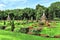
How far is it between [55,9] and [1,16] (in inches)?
1256

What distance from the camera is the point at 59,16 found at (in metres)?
112

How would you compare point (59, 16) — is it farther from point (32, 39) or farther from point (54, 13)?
point (32, 39)

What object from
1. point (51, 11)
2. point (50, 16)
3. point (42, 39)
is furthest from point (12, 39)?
point (51, 11)

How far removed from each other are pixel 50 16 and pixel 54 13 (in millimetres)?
5140

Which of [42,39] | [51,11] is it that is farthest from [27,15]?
[42,39]

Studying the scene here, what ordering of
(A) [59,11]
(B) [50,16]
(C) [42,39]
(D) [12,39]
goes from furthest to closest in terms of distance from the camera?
1. (A) [59,11]
2. (B) [50,16]
3. (C) [42,39]
4. (D) [12,39]

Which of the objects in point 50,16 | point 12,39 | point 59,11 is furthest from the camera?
point 59,11

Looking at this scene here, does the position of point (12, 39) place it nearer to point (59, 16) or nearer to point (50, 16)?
A: point (50, 16)

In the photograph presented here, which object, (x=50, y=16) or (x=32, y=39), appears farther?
(x=50, y=16)

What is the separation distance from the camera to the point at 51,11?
108 metres

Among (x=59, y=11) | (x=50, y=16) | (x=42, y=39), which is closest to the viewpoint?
(x=42, y=39)

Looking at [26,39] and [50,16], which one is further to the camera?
[50,16]

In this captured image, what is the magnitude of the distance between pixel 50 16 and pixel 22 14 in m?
17.8

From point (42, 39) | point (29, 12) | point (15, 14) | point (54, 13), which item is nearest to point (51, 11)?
point (54, 13)
